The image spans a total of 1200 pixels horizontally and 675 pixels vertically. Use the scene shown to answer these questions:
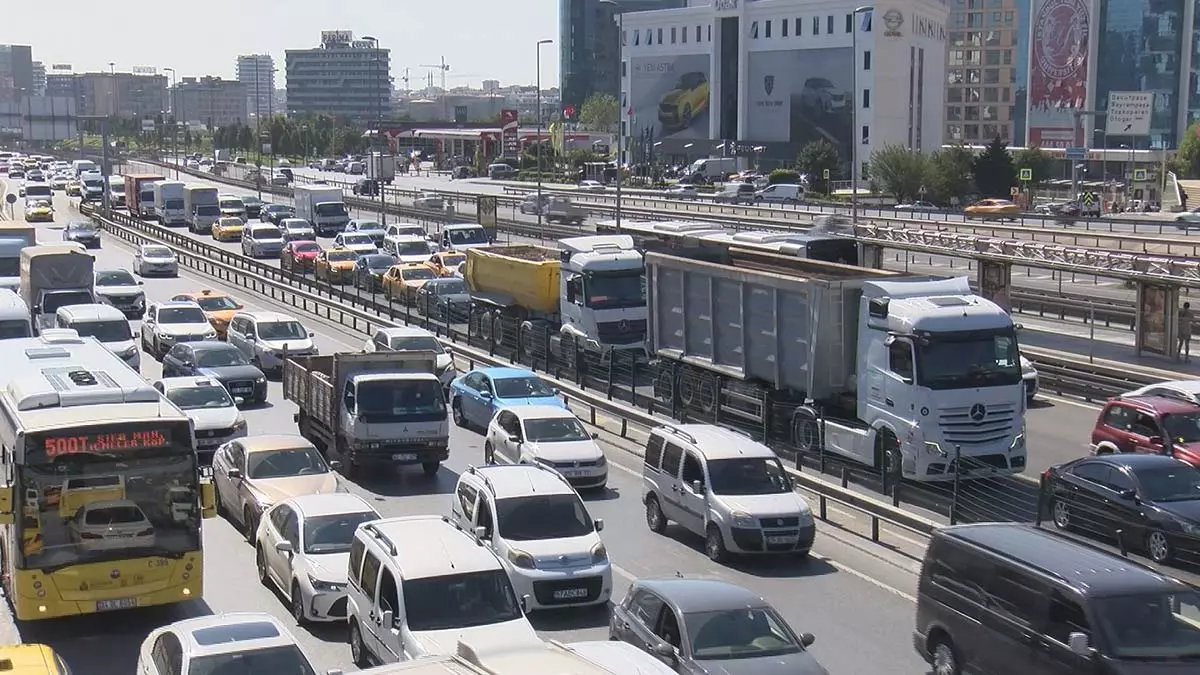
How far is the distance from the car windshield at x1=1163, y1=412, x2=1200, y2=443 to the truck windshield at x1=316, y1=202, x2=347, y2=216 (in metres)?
54.9

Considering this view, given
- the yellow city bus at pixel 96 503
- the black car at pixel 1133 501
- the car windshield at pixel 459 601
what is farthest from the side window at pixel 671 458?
the yellow city bus at pixel 96 503

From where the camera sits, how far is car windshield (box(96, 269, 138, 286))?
43406mm

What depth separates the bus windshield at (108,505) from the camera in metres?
14.5

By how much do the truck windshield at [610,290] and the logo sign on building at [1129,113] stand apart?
3411 inches

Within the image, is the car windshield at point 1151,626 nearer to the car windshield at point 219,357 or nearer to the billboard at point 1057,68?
the car windshield at point 219,357

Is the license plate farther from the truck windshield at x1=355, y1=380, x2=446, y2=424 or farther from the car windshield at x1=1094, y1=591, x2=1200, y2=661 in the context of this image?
the car windshield at x1=1094, y1=591, x2=1200, y2=661

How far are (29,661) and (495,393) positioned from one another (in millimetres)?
16644

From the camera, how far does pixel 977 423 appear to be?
2130 cm

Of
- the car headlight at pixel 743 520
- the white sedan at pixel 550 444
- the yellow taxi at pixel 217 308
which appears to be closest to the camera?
the car headlight at pixel 743 520

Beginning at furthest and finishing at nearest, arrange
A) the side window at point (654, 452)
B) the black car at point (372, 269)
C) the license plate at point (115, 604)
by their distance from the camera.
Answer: the black car at point (372, 269) → the side window at point (654, 452) → the license plate at point (115, 604)

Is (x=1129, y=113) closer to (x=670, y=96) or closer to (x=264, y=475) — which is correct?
(x=670, y=96)

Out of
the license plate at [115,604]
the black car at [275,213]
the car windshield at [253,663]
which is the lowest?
the license plate at [115,604]

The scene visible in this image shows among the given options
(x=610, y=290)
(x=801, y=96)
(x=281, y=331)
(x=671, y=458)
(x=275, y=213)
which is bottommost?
(x=671, y=458)

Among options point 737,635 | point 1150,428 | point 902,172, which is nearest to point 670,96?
point 902,172
